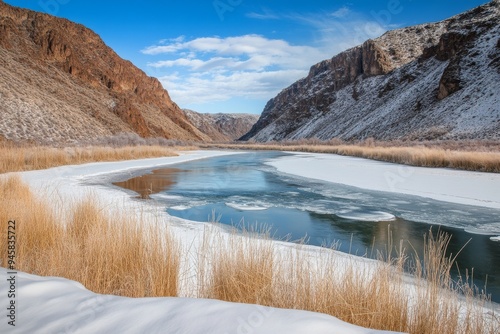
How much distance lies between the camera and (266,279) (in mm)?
3107

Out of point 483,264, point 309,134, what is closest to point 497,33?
point 309,134

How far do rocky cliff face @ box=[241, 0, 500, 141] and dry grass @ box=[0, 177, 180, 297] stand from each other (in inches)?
1455

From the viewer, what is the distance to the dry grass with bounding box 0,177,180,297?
318 cm

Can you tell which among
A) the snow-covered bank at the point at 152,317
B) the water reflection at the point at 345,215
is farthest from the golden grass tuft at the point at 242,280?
the water reflection at the point at 345,215

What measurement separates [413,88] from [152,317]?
6407cm

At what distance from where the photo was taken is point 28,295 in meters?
2.59

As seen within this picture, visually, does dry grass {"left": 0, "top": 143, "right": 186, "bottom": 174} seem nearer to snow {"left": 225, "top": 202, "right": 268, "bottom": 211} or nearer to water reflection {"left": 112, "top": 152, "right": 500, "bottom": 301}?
water reflection {"left": 112, "top": 152, "right": 500, "bottom": 301}

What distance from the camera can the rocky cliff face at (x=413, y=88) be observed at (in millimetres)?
41406

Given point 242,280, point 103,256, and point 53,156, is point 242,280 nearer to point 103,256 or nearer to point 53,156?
point 103,256

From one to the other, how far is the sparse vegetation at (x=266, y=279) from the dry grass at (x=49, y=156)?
11.1 meters

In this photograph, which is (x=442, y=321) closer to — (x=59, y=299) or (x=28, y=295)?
(x=59, y=299)

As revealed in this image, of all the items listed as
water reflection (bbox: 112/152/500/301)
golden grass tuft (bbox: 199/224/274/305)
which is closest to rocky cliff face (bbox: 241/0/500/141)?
water reflection (bbox: 112/152/500/301)

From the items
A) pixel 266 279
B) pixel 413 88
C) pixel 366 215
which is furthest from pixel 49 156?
pixel 413 88

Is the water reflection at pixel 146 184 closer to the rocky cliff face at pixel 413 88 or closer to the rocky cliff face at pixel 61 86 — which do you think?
the rocky cliff face at pixel 61 86
